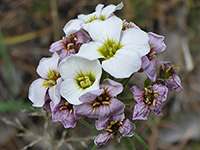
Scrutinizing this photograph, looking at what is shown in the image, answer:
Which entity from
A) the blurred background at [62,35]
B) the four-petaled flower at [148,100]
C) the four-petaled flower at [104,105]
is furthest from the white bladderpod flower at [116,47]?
the blurred background at [62,35]

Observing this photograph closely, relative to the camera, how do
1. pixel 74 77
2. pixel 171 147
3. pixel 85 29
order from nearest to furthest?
1. pixel 74 77
2. pixel 85 29
3. pixel 171 147

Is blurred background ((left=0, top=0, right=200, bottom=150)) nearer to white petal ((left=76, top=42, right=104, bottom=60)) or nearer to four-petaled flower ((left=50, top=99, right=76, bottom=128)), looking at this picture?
four-petaled flower ((left=50, top=99, right=76, bottom=128))

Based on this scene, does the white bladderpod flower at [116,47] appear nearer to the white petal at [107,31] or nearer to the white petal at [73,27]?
the white petal at [107,31]

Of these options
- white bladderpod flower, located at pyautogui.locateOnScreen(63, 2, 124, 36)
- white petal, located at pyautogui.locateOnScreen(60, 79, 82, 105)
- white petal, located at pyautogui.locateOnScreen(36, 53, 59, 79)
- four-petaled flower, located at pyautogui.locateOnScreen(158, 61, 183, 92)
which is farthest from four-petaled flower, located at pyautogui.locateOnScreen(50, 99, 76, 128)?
four-petaled flower, located at pyautogui.locateOnScreen(158, 61, 183, 92)

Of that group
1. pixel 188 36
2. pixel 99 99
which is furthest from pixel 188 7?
pixel 99 99

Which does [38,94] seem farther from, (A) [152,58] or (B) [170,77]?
(B) [170,77]

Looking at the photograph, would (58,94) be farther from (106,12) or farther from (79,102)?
(106,12)

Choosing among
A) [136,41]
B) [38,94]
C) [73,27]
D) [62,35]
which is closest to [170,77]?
[136,41]
